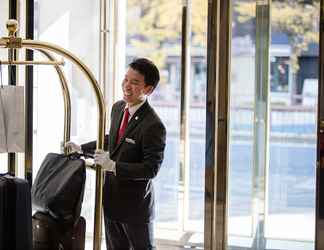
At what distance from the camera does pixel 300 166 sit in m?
3.77

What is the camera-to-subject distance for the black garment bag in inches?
113

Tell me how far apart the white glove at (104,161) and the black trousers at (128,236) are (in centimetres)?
36

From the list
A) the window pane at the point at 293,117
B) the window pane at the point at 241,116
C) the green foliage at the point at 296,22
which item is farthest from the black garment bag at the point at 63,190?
the green foliage at the point at 296,22

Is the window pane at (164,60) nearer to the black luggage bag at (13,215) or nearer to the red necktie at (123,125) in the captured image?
the red necktie at (123,125)

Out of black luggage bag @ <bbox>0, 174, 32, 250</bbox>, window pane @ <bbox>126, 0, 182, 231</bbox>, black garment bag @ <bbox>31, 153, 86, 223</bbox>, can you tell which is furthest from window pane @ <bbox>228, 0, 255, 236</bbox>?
black luggage bag @ <bbox>0, 174, 32, 250</bbox>

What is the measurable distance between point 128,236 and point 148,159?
48cm

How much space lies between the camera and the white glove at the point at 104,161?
9.63 ft

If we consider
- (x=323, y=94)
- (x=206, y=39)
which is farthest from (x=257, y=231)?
(x=206, y=39)

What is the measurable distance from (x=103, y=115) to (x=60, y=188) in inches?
17.7

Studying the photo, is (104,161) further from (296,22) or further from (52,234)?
(296,22)

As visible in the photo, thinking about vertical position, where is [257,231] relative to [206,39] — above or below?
below

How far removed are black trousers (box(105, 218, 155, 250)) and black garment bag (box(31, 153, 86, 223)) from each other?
31cm

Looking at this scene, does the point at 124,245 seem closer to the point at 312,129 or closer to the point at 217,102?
the point at 217,102

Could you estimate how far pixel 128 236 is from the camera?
3.12 metres
